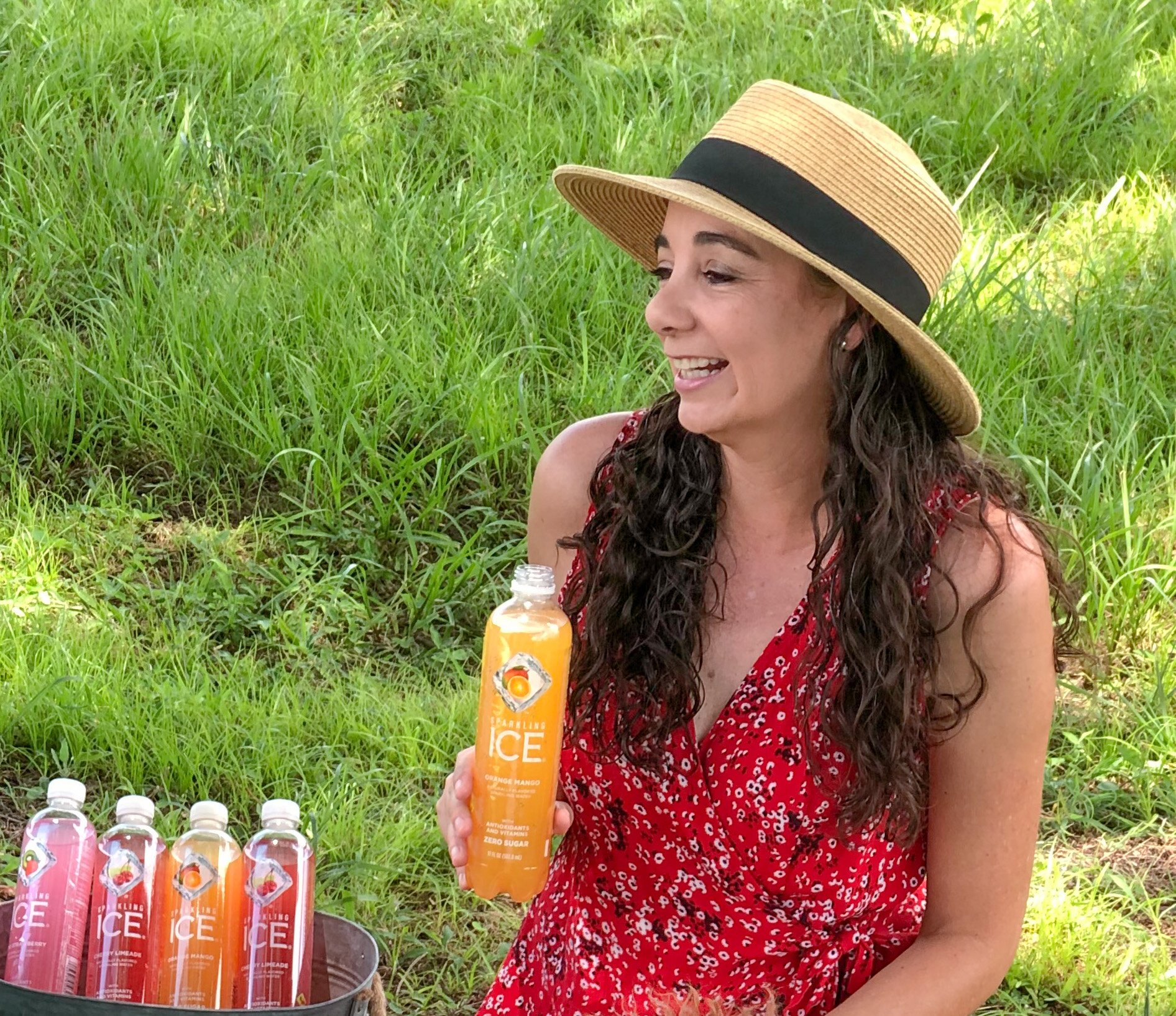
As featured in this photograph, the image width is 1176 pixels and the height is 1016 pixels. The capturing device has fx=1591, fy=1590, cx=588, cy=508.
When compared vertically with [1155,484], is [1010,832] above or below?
above

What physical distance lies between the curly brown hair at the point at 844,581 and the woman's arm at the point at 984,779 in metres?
0.02

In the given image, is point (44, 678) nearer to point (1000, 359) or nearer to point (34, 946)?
point (34, 946)

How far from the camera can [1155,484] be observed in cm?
402

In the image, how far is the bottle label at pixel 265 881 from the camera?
1.83 meters


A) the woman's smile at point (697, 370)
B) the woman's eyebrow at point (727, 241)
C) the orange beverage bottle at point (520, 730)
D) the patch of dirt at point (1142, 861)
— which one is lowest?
the patch of dirt at point (1142, 861)

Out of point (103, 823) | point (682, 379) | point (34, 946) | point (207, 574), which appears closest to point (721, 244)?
point (682, 379)

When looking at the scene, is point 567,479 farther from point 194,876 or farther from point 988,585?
point 194,876

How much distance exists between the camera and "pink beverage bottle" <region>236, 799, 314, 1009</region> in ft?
5.93

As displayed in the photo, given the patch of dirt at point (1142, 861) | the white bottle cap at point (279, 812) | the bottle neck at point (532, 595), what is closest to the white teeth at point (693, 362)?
the bottle neck at point (532, 595)

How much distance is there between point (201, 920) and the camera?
1.77 m

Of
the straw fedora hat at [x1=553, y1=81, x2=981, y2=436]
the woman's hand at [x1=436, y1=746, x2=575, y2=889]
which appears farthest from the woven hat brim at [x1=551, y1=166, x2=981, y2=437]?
the woman's hand at [x1=436, y1=746, x2=575, y2=889]

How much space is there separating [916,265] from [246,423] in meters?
2.55

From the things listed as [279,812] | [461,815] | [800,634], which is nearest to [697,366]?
[800,634]

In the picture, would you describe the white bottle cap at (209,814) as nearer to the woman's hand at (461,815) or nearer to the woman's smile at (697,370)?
the woman's hand at (461,815)
